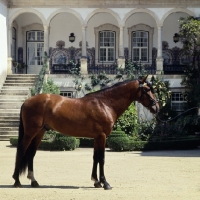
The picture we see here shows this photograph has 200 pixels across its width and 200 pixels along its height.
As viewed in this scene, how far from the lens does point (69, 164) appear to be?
15484mm

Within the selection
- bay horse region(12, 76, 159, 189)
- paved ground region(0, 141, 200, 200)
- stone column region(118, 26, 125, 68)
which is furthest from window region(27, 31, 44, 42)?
bay horse region(12, 76, 159, 189)

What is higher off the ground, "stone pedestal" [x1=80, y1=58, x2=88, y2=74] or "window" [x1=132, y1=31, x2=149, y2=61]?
"window" [x1=132, y1=31, x2=149, y2=61]

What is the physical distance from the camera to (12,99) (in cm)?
2709

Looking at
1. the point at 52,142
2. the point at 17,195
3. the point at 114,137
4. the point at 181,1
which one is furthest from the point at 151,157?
the point at 181,1

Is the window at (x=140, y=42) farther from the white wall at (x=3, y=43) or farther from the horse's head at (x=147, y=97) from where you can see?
the horse's head at (x=147, y=97)

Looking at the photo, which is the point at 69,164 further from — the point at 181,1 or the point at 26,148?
the point at 181,1

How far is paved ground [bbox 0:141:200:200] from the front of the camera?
9.96 metres

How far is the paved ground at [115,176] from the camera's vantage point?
32.7 ft

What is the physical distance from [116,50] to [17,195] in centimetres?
2173

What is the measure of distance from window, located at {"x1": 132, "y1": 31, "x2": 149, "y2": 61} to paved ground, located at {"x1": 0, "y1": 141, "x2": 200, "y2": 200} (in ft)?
39.9

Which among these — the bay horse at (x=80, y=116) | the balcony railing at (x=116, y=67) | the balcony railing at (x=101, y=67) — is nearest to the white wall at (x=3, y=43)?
the balcony railing at (x=116, y=67)

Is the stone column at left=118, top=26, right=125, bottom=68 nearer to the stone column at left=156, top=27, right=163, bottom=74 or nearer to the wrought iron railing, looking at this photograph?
the wrought iron railing

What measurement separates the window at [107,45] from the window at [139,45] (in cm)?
107

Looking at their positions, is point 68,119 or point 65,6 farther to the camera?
point 65,6
